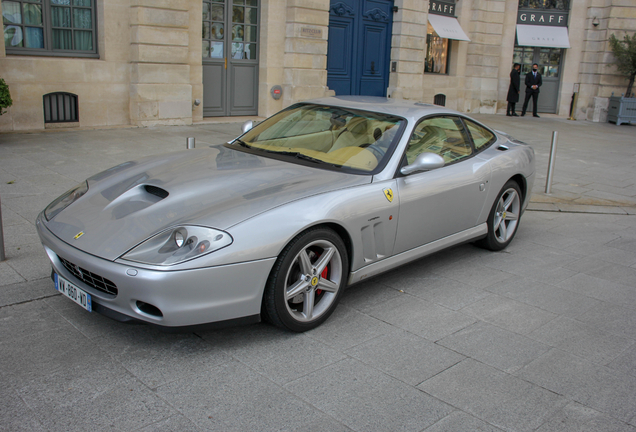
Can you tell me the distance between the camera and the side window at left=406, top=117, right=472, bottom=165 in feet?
15.6

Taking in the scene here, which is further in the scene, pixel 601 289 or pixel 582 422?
pixel 601 289

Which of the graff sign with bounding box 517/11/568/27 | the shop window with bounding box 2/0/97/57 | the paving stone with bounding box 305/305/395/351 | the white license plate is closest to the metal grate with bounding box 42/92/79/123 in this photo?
the shop window with bounding box 2/0/97/57

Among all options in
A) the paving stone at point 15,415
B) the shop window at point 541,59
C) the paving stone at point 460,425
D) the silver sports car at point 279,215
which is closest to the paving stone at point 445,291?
the silver sports car at point 279,215

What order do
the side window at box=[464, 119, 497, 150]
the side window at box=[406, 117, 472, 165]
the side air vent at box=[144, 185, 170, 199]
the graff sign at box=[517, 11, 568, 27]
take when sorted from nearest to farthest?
the side air vent at box=[144, 185, 170, 199], the side window at box=[406, 117, 472, 165], the side window at box=[464, 119, 497, 150], the graff sign at box=[517, 11, 568, 27]

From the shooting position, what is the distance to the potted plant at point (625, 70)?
1964cm

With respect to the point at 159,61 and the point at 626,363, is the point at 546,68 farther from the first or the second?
the point at 626,363

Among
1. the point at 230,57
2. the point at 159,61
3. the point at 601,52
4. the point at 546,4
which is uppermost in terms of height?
the point at 546,4

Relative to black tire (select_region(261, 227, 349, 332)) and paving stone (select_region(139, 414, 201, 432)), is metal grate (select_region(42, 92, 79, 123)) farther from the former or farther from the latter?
paving stone (select_region(139, 414, 201, 432))

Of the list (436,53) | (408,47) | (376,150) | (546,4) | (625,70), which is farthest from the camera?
(546,4)

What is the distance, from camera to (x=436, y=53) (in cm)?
1980

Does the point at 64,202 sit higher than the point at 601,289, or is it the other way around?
the point at 64,202

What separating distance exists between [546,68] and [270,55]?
39.6 ft

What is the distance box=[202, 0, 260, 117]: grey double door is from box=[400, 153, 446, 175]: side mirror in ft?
33.3

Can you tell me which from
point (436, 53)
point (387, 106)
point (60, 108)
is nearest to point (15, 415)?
point (387, 106)
